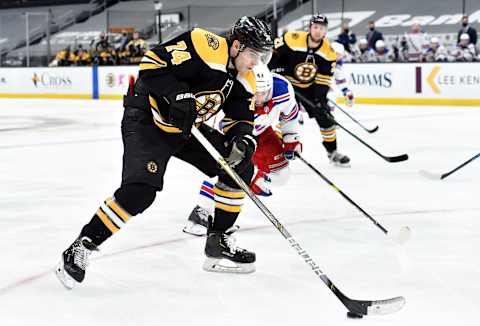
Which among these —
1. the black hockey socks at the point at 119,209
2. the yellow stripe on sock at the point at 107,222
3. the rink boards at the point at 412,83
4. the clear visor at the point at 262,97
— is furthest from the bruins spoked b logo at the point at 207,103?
the rink boards at the point at 412,83

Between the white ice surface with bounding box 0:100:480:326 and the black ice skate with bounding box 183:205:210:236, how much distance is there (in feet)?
0.18

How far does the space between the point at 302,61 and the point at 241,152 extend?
11.1 feet

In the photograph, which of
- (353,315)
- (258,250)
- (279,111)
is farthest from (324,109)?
(353,315)

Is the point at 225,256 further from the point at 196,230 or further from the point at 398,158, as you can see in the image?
the point at 398,158

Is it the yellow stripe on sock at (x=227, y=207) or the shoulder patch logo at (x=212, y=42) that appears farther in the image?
the yellow stripe on sock at (x=227, y=207)

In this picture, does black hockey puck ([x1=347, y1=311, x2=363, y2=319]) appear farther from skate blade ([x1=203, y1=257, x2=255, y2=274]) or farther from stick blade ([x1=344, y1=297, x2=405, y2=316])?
skate blade ([x1=203, y1=257, x2=255, y2=274])

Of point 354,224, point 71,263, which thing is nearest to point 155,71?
point 71,263

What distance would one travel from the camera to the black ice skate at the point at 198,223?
357 centimetres

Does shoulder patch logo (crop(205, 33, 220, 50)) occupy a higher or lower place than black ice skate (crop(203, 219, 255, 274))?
higher

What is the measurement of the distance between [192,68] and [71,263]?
2.42 feet

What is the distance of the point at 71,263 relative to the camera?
266 centimetres

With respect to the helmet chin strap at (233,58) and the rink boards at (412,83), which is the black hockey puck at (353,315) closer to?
the helmet chin strap at (233,58)

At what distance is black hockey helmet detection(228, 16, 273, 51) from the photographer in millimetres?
2689

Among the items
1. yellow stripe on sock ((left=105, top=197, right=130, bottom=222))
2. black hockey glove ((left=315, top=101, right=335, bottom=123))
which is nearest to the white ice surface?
yellow stripe on sock ((left=105, top=197, right=130, bottom=222))
